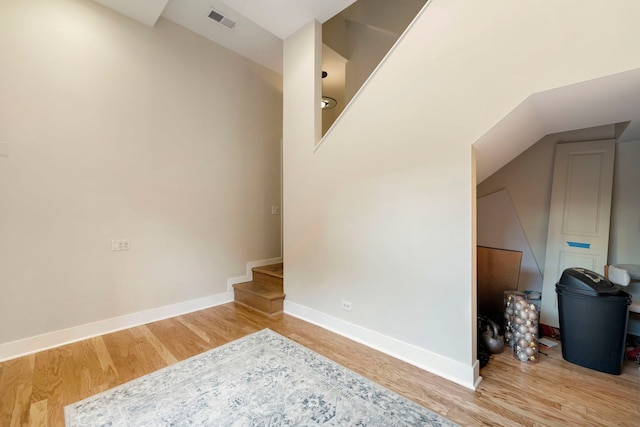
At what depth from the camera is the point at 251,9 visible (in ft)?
9.39

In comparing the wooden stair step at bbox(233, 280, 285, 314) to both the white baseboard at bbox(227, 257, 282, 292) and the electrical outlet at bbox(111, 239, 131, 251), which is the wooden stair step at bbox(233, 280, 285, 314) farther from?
the electrical outlet at bbox(111, 239, 131, 251)

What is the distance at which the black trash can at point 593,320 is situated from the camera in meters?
2.10

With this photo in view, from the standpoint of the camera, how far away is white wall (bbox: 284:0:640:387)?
1614mm

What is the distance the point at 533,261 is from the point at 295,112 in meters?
3.29

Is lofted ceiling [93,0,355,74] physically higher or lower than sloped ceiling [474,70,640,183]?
higher

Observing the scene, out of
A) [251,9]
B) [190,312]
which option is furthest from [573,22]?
[190,312]

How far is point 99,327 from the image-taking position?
9.27ft

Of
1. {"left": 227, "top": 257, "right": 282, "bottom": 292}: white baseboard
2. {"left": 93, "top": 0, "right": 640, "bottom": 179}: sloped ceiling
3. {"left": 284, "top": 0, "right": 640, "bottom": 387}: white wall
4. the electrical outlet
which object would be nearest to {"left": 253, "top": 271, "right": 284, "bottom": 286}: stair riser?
{"left": 227, "top": 257, "right": 282, "bottom": 292}: white baseboard

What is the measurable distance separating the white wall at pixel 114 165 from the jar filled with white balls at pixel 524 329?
11.1 feet

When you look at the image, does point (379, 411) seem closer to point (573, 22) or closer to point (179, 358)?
point (179, 358)

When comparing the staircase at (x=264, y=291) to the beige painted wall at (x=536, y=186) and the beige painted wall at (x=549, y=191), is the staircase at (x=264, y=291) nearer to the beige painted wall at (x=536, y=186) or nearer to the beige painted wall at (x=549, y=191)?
the beige painted wall at (x=549, y=191)

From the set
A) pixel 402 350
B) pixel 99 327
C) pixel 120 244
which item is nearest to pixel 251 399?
pixel 402 350

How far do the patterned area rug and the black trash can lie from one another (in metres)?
1.56

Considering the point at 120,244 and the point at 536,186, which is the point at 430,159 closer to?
the point at 536,186
